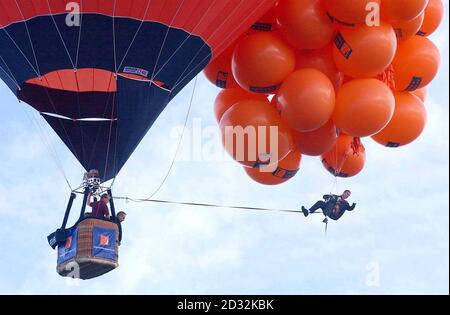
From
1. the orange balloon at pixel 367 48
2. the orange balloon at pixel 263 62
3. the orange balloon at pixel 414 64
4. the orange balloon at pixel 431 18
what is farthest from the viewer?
the orange balloon at pixel 431 18

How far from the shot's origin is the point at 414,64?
1102 centimetres

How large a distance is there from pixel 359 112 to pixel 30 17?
3405mm

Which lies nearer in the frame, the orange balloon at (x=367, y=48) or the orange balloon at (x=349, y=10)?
the orange balloon at (x=349, y=10)

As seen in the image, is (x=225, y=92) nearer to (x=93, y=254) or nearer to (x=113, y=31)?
(x=113, y=31)

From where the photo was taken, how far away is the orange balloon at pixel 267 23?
11102mm

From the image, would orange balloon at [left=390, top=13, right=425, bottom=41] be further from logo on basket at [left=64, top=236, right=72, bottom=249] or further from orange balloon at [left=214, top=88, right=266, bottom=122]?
logo on basket at [left=64, top=236, right=72, bottom=249]

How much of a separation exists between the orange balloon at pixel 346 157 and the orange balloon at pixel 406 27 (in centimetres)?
134

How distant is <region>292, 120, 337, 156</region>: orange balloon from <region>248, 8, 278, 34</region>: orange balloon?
3.59 feet

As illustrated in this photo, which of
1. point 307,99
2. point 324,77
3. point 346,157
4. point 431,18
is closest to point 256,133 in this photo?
point 307,99

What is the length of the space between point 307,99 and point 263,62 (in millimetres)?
599

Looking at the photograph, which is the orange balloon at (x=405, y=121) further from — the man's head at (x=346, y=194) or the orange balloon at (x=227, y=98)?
the orange balloon at (x=227, y=98)

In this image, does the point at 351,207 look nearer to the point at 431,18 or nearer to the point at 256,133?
the point at 256,133

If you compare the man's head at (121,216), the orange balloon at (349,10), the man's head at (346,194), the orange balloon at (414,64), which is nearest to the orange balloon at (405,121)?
the orange balloon at (414,64)

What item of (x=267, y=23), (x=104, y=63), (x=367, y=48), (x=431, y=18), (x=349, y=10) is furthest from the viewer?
(x=431, y=18)
